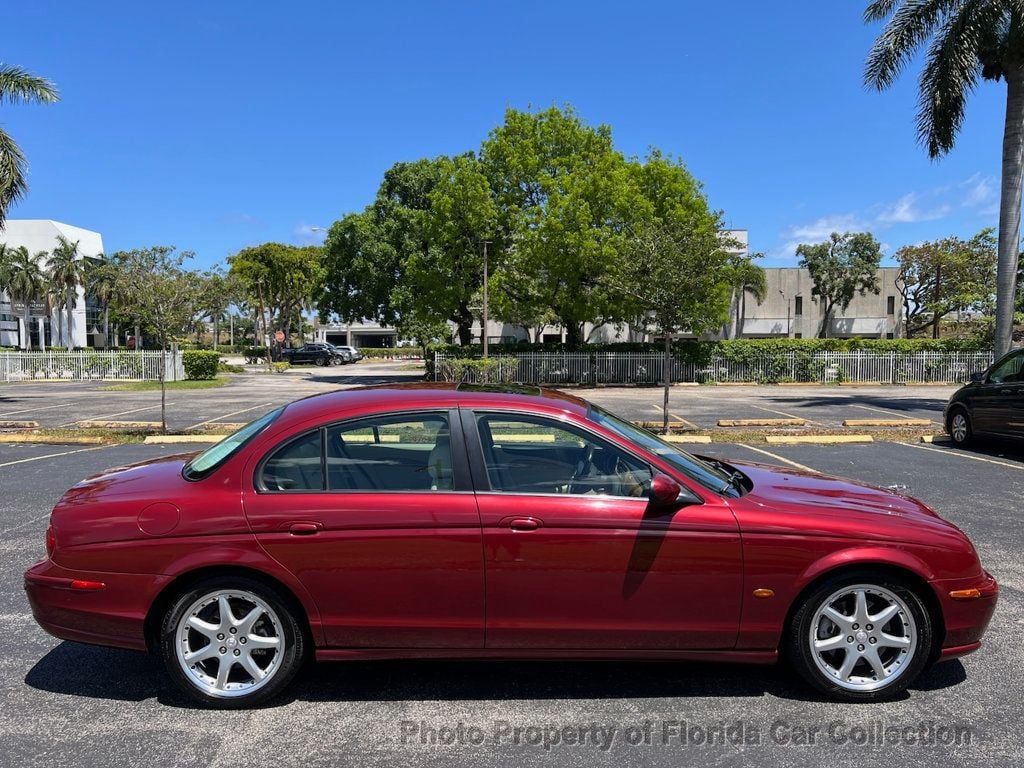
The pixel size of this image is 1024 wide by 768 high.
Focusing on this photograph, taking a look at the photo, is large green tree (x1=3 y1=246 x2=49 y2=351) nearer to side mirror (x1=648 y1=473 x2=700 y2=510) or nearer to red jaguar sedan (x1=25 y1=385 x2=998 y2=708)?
red jaguar sedan (x1=25 y1=385 x2=998 y2=708)

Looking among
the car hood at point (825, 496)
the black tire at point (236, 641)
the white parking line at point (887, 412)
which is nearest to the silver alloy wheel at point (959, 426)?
the white parking line at point (887, 412)

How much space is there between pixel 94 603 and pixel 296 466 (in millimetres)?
1154

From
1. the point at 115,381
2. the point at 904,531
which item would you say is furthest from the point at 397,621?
the point at 115,381

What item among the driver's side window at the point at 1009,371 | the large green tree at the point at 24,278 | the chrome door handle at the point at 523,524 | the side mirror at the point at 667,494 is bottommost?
the chrome door handle at the point at 523,524

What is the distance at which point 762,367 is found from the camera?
106 feet

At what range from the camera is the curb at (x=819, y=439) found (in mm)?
12617

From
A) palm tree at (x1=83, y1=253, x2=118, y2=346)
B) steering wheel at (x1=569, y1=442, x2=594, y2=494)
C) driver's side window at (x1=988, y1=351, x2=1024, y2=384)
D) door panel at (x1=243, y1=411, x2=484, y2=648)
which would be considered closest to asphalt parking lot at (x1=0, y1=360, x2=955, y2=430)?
driver's side window at (x1=988, y1=351, x2=1024, y2=384)

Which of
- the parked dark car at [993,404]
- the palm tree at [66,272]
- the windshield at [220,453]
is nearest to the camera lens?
the windshield at [220,453]

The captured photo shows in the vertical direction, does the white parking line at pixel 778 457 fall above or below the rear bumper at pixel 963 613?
below

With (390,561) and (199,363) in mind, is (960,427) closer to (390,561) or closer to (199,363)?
(390,561)

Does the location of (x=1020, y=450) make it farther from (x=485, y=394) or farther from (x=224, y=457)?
(x=224, y=457)

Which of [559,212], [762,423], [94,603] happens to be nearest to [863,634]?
[94,603]

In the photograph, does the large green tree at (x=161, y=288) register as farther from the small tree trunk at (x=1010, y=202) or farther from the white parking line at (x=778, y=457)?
the small tree trunk at (x=1010, y=202)

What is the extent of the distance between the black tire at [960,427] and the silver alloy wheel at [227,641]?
39.1 feet
